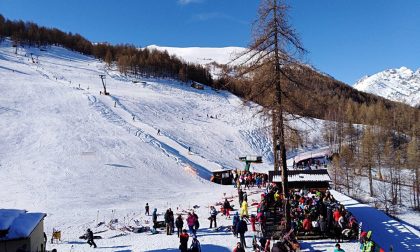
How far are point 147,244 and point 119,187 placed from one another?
14786 mm

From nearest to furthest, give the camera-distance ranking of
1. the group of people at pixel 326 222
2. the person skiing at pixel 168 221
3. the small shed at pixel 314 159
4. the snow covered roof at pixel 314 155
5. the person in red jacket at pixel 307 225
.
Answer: the group of people at pixel 326 222, the person in red jacket at pixel 307 225, the person skiing at pixel 168 221, the small shed at pixel 314 159, the snow covered roof at pixel 314 155

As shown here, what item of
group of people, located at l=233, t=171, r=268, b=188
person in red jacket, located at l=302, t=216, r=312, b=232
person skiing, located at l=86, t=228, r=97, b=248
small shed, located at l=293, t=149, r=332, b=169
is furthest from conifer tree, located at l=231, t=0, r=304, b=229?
small shed, located at l=293, t=149, r=332, b=169

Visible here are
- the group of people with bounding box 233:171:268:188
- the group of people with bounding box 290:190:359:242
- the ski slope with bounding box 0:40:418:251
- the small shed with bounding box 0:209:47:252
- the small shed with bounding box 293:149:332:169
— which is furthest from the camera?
the small shed with bounding box 293:149:332:169

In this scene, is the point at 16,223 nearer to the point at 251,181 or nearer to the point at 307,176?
the point at 307,176

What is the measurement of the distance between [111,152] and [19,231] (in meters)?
27.3

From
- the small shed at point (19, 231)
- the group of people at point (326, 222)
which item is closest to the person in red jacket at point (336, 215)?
the group of people at point (326, 222)

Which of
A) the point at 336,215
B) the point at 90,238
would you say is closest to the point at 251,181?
the point at 336,215

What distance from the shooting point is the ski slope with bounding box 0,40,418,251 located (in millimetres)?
24000

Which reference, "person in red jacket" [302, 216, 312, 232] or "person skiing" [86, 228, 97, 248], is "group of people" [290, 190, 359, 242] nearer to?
"person in red jacket" [302, 216, 312, 232]

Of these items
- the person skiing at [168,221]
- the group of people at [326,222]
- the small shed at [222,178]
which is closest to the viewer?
the group of people at [326,222]

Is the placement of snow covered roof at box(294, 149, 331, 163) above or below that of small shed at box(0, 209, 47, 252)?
above

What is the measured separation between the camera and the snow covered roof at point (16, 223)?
13453 millimetres

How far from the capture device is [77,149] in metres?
39.8

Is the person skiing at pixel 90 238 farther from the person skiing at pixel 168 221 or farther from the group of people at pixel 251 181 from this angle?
the group of people at pixel 251 181
